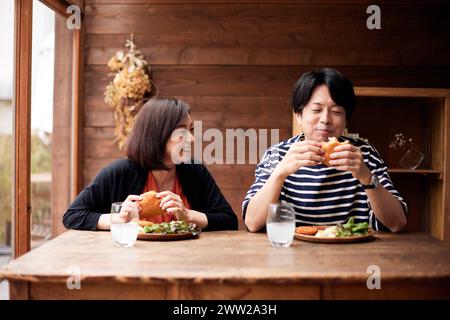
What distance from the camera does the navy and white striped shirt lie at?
6.83 feet

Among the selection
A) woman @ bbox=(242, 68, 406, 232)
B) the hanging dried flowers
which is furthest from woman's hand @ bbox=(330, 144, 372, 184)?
the hanging dried flowers

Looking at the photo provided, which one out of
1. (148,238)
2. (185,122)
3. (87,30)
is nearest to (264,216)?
(148,238)

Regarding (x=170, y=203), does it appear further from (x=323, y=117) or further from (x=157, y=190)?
(x=323, y=117)

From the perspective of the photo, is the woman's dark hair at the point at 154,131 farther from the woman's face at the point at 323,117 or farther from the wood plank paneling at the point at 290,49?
the wood plank paneling at the point at 290,49

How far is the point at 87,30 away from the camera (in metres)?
3.79

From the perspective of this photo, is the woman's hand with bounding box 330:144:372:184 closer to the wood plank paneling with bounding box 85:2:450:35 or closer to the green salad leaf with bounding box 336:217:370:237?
the green salad leaf with bounding box 336:217:370:237

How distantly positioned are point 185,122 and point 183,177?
0.23 m

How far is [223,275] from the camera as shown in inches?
51.8

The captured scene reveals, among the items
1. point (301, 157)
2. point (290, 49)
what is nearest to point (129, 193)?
point (301, 157)

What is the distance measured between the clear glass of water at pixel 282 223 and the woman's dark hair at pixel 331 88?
Result: 24.0 inches

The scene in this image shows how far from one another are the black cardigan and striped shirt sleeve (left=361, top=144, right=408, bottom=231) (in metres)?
0.54

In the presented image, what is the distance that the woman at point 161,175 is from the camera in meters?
2.13

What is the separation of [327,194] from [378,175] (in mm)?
212
